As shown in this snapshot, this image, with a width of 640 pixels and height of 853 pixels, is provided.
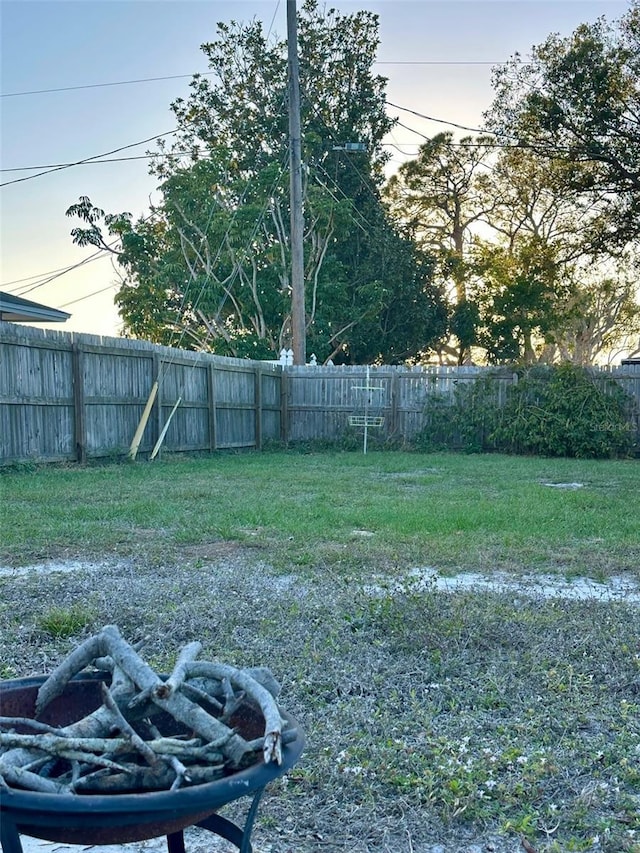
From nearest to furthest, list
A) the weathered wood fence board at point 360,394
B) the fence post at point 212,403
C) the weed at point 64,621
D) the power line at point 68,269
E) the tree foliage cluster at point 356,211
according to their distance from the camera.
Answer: the weed at point 64,621
the fence post at point 212,403
the weathered wood fence board at point 360,394
the power line at point 68,269
the tree foliage cluster at point 356,211

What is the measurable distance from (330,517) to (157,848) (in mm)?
4060

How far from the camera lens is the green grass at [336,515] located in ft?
15.1

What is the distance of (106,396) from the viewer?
989 centimetres

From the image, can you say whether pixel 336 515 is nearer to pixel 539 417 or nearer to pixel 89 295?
pixel 539 417

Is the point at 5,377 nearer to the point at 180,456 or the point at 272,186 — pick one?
the point at 180,456

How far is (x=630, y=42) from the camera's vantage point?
16.1 m

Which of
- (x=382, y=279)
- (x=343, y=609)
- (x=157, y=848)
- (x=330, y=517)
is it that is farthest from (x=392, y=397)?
(x=157, y=848)

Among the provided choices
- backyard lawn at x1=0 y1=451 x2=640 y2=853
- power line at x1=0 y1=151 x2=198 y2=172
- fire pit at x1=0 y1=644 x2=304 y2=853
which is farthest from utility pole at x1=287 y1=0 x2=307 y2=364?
fire pit at x1=0 y1=644 x2=304 y2=853

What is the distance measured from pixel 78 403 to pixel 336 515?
470cm

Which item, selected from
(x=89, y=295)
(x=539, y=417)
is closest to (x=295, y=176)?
(x=539, y=417)

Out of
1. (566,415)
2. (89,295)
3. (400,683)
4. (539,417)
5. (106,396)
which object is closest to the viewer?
(400,683)

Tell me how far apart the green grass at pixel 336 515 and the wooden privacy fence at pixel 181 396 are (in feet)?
2.05

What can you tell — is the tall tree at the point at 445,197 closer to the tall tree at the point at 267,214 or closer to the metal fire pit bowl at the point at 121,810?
the tall tree at the point at 267,214

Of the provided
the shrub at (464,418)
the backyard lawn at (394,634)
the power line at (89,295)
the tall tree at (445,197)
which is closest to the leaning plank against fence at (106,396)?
the backyard lawn at (394,634)
